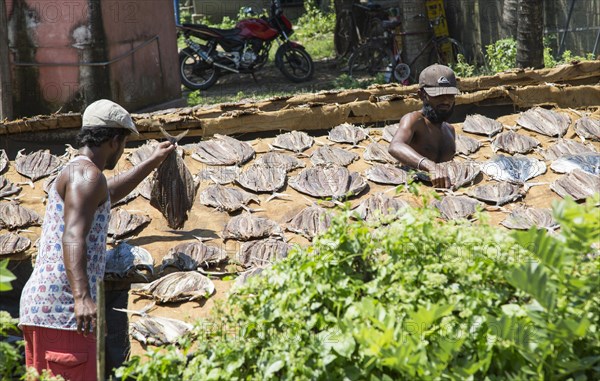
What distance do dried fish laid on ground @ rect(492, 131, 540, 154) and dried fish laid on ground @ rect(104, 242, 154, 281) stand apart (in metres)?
2.21

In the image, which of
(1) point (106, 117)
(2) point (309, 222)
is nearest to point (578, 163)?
(2) point (309, 222)

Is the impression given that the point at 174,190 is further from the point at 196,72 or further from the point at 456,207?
the point at 196,72

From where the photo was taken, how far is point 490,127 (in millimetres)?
5238

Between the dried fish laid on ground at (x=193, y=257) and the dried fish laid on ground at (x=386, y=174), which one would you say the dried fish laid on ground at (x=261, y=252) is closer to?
the dried fish laid on ground at (x=193, y=257)

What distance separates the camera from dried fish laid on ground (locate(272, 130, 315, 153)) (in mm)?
5012

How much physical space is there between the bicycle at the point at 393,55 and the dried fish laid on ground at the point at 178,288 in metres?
9.28

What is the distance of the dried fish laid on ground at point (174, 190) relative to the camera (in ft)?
14.0

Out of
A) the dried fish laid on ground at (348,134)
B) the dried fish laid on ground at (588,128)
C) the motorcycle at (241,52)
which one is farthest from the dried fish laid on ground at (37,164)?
the motorcycle at (241,52)

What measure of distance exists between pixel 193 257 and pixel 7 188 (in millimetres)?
1421

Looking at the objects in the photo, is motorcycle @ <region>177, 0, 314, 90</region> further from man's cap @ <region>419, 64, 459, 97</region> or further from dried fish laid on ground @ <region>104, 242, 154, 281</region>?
dried fish laid on ground @ <region>104, 242, 154, 281</region>

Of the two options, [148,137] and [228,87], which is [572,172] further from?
[228,87]

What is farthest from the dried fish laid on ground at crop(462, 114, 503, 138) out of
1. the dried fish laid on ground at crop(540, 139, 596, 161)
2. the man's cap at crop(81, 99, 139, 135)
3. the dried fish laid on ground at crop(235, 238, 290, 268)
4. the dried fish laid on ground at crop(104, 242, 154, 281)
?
the man's cap at crop(81, 99, 139, 135)

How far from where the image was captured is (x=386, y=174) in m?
4.67

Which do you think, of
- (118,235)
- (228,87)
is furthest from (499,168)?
(228,87)
